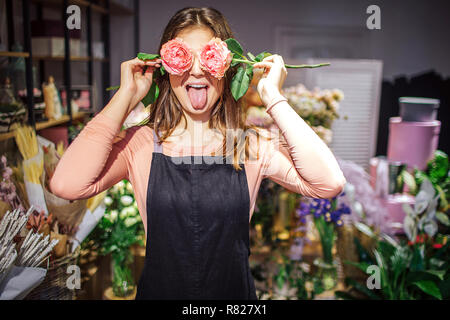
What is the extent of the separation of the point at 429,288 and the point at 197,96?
1.26 m

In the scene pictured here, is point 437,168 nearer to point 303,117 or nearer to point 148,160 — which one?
point 303,117

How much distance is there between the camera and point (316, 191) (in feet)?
3.17

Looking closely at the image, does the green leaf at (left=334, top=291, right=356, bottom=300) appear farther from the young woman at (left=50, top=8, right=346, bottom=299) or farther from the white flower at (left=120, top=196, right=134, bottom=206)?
the white flower at (left=120, top=196, right=134, bottom=206)

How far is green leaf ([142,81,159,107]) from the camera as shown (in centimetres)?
104

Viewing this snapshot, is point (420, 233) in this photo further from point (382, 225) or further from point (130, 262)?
point (130, 262)

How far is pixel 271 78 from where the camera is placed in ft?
3.14

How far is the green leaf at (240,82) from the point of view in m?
1.01

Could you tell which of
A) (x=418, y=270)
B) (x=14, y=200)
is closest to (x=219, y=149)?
(x=14, y=200)

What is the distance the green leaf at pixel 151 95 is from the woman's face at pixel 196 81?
0.06 metres

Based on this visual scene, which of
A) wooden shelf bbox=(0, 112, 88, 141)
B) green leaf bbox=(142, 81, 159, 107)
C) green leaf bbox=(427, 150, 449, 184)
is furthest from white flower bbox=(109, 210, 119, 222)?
green leaf bbox=(427, 150, 449, 184)

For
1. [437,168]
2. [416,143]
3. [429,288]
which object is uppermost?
[416,143]

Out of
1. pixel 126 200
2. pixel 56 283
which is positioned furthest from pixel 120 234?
pixel 56 283

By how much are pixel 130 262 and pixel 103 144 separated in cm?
91

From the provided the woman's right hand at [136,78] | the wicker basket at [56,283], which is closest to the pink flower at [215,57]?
the woman's right hand at [136,78]
